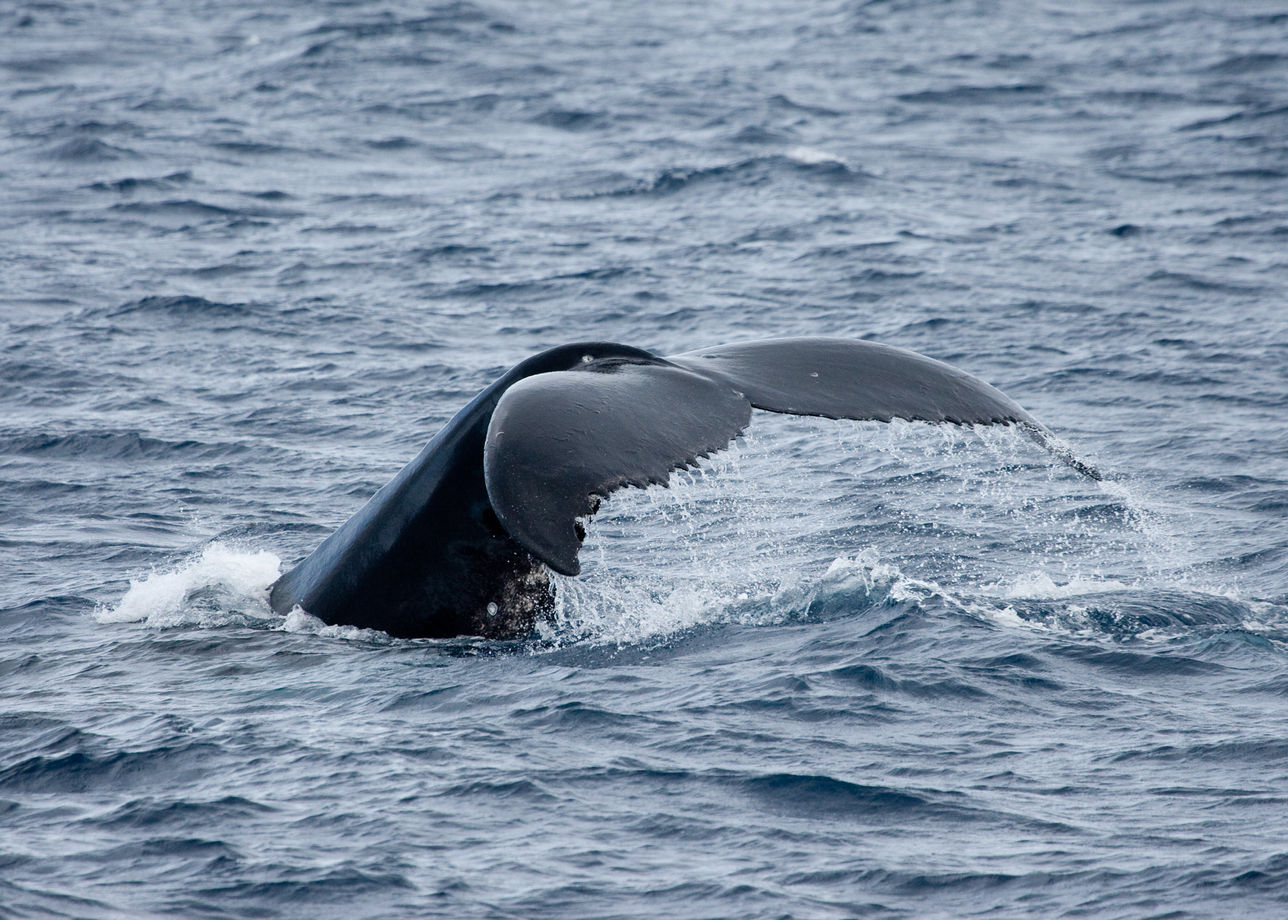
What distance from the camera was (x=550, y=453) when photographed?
5469mm

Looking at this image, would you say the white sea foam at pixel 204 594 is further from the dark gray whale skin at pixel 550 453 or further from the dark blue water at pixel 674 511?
the dark gray whale skin at pixel 550 453

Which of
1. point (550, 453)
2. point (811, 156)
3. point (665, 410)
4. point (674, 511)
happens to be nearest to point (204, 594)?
point (674, 511)

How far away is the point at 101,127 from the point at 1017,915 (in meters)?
20.9

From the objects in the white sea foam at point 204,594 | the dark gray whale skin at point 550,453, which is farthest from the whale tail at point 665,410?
the white sea foam at point 204,594

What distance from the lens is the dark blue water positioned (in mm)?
5816

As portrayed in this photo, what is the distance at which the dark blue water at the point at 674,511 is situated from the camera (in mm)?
5816

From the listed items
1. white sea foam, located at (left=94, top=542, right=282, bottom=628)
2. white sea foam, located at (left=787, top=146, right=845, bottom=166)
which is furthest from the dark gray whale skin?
white sea foam, located at (left=787, top=146, right=845, bottom=166)

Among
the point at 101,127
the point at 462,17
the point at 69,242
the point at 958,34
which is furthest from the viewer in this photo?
the point at 462,17

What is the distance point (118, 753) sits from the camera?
6598mm

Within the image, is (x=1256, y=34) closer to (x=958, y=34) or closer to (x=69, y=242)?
(x=958, y=34)

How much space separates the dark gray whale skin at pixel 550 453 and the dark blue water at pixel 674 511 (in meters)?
0.27

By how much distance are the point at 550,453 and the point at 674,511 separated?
206 inches

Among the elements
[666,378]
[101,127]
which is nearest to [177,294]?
[101,127]

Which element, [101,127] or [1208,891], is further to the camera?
[101,127]
